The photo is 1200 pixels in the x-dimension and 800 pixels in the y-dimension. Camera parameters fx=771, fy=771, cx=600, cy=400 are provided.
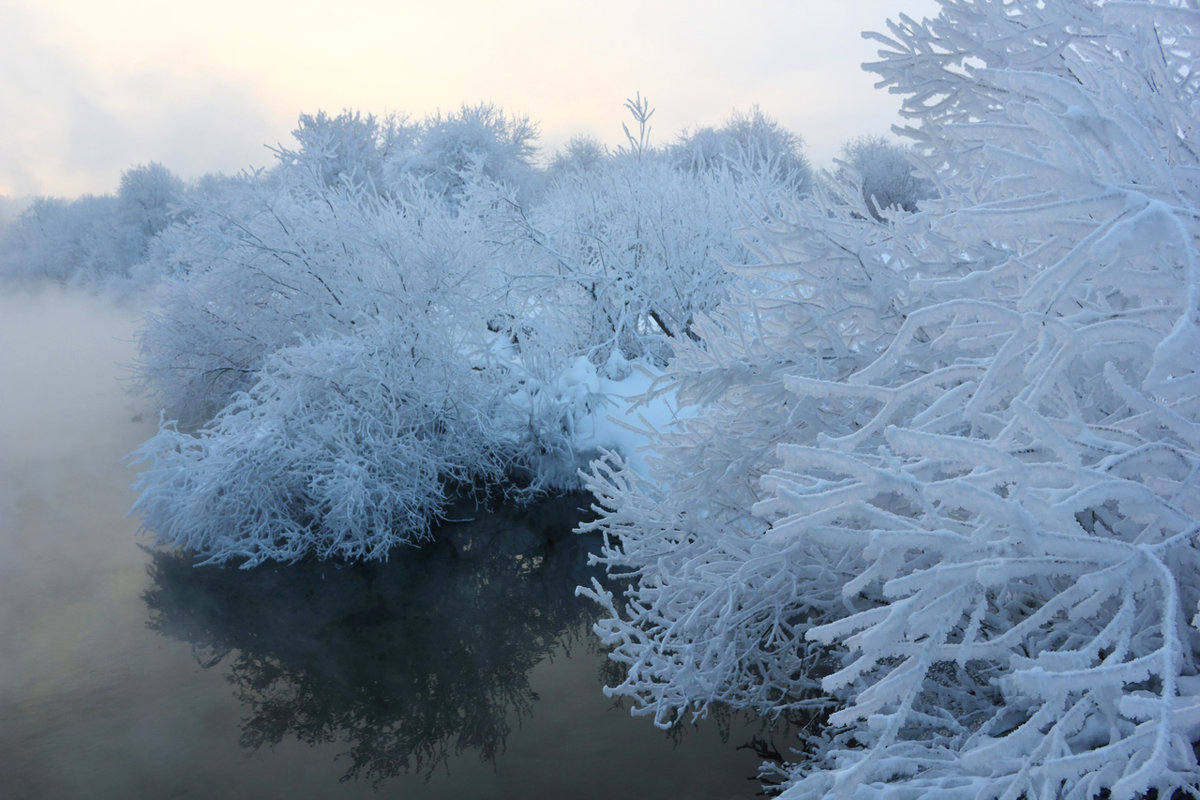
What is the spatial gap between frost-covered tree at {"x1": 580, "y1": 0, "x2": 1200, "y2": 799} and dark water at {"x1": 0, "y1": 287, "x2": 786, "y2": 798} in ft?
6.46

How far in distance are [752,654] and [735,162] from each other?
12605 millimetres

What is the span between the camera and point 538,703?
6.53 m

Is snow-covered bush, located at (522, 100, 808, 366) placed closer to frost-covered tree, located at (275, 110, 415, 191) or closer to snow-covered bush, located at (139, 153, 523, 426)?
snow-covered bush, located at (139, 153, 523, 426)

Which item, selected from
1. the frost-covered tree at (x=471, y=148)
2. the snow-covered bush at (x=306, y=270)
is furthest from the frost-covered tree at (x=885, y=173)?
the snow-covered bush at (x=306, y=270)

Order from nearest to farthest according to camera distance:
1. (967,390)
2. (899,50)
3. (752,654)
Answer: (967,390) → (752,654) → (899,50)

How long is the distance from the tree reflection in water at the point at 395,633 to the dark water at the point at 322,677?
2cm

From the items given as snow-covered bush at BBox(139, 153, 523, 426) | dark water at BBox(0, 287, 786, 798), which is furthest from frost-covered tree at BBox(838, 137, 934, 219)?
dark water at BBox(0, 287, 786, 798)

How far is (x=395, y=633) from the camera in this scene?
7.80 metres

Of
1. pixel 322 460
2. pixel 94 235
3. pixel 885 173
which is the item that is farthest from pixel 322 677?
pixel 94 235

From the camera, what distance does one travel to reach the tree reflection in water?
6258mm

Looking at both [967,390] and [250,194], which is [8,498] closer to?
[250,194]

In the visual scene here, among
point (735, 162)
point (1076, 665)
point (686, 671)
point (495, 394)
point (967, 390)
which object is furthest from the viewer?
point (735, 162)

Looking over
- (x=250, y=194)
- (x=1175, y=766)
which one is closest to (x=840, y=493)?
(x=1175, y=766)

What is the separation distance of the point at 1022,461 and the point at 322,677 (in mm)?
6570
